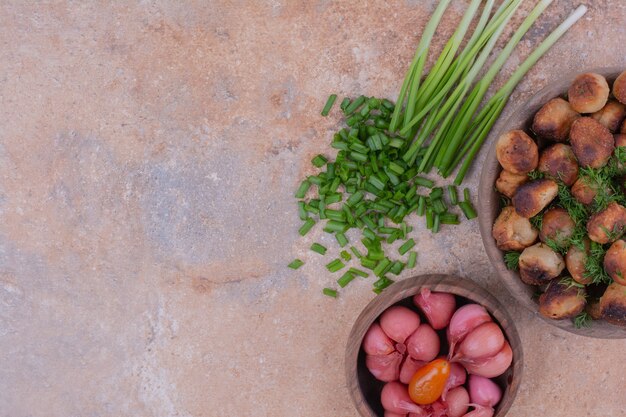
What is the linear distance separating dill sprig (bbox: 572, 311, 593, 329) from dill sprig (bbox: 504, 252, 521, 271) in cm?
20

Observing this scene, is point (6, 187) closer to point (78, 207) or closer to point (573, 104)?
point (78, 207)

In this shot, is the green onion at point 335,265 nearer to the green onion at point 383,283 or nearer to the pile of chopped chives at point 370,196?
the pile of chopped chives at point 370,196

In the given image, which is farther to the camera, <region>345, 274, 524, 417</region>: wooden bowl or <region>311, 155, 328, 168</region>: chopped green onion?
<region>311, 155, 328, 168</region>: chopped green onion

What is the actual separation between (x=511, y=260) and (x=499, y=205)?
0.15 m

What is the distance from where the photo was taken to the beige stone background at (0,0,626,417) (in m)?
2.03

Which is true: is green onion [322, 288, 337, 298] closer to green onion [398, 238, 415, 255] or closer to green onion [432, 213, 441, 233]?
green onion [398, 238, 415, 255]

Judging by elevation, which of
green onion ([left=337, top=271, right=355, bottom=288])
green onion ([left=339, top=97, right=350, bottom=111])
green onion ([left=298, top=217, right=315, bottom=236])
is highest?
green onion ([left=339, top=97, right=350, bottom=111])

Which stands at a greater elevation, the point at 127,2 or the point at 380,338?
the point at 127,2

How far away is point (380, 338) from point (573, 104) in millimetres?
776

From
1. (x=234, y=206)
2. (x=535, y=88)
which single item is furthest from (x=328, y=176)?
(x=535, y=88)

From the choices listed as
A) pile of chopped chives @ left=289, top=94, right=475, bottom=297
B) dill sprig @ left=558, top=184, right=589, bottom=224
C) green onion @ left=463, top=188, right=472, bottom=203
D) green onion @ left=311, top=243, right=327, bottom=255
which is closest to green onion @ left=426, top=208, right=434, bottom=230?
pile of chopped chives @ left=289, top=94, right=475, bottom=297

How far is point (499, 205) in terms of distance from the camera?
1821mm

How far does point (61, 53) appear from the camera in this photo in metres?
2.06

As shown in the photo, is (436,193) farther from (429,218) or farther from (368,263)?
(368,263)
